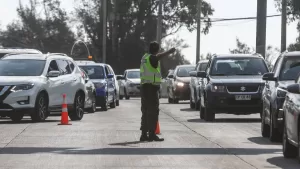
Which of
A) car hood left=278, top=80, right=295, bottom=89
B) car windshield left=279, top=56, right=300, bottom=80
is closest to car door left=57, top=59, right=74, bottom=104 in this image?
car windshield left=279, top=56, right=300, bottom=80

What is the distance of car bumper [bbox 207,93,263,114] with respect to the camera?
2659 centimetres

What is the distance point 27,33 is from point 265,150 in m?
98.9

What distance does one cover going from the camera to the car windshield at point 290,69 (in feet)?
64.7

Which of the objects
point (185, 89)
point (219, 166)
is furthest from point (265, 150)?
point (185, 89)

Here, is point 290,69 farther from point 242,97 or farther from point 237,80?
point 237,80

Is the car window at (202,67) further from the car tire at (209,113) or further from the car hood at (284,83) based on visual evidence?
the car hood at (284,83)

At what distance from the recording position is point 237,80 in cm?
2691

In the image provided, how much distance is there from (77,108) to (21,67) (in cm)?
212

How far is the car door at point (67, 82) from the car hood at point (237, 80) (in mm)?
3552

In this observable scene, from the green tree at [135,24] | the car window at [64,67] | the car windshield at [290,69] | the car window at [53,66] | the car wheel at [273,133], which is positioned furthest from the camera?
the green tree at [135,24]

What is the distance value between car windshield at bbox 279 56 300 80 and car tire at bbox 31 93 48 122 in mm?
7497

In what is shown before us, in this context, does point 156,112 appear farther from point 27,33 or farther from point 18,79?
point 27,33

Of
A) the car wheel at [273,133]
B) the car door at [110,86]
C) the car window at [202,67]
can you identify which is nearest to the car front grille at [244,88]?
the car wheel at [273,133]

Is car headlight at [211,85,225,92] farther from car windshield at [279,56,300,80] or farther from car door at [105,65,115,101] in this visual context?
car door at [105,65,115,101]
